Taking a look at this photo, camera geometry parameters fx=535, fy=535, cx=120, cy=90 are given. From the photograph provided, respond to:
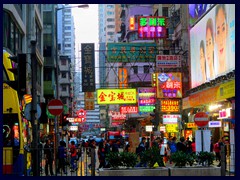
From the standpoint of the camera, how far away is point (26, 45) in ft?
121

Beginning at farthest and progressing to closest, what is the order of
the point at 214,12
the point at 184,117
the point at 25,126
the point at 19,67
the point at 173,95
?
1. the point at 184,117
2. the point at 173,95
3. the point at 214,12
4. the point at 25,126
5. the point at 19,67

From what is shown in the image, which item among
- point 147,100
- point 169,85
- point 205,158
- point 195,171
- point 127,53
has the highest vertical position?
point 127,53

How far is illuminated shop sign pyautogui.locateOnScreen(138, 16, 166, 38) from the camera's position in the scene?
41.7m

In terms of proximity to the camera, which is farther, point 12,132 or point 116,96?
point 116,96

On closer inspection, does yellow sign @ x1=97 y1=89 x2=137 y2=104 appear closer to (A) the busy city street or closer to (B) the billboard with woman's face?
(A) the busy city street

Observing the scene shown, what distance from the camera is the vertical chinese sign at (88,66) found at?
4416 centimetres

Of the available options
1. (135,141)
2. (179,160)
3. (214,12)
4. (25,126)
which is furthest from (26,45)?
(179,160)

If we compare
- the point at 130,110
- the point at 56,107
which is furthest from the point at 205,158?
the point at 130,110

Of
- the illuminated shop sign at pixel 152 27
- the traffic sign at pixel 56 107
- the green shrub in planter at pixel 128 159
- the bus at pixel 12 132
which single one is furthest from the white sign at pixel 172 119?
the green shrub in planter at pixel 128 159

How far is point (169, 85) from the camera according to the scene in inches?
1599

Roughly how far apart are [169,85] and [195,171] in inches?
988

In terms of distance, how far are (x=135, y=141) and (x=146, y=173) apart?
1542cm

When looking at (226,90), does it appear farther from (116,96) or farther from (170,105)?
(116,96)
